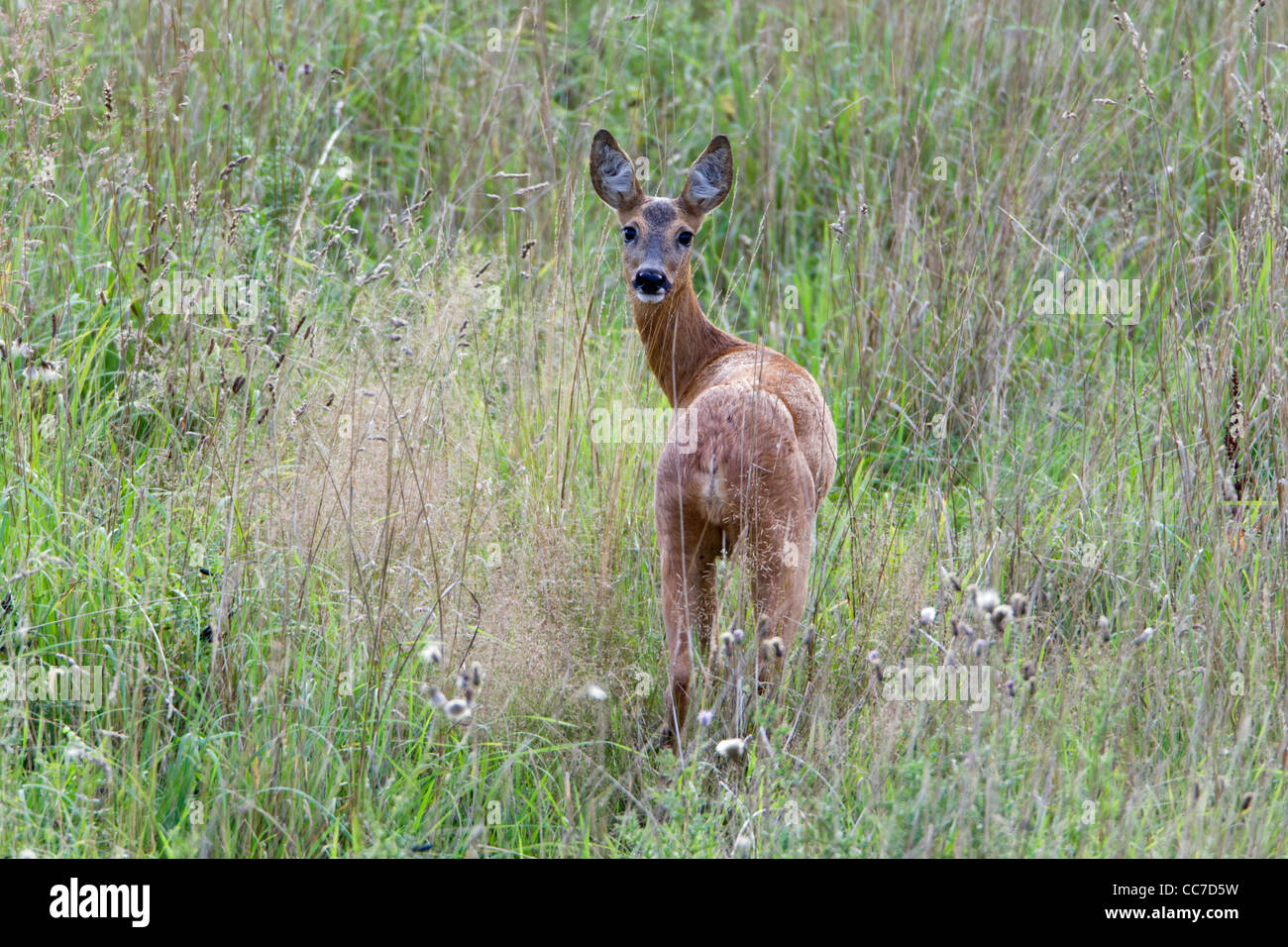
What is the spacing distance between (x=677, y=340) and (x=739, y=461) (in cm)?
101

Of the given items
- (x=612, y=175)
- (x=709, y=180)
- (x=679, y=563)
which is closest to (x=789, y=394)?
(x=679, y=563)

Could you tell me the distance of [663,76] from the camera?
6.79 metres

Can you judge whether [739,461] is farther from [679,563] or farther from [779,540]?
[679,563]

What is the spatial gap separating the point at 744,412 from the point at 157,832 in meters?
1.82

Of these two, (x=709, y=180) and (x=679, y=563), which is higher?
(x=709, y=180)

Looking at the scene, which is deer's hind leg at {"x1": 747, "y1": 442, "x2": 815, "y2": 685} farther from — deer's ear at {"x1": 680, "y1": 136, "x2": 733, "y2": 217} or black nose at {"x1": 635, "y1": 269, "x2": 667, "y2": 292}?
deer's ear at {"x1": 680, "y1": 136, "x2": 733, "y2": 217}

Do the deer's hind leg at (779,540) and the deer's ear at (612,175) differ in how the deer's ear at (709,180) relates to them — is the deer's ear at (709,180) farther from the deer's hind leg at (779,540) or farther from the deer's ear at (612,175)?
the deer's hind leg at (779,540)

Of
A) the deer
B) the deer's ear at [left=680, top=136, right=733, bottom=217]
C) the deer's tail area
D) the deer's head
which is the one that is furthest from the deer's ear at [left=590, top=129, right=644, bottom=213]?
the deer's tail area

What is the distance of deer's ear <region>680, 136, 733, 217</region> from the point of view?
177 inches

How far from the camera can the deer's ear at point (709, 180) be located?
4.49 meters

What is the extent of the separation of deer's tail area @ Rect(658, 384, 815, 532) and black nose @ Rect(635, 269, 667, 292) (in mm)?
610

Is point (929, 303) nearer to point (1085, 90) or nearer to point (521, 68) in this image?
point (1085, 90)

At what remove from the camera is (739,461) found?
3.60m

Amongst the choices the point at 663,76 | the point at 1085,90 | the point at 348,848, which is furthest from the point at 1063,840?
the point at 663,76
